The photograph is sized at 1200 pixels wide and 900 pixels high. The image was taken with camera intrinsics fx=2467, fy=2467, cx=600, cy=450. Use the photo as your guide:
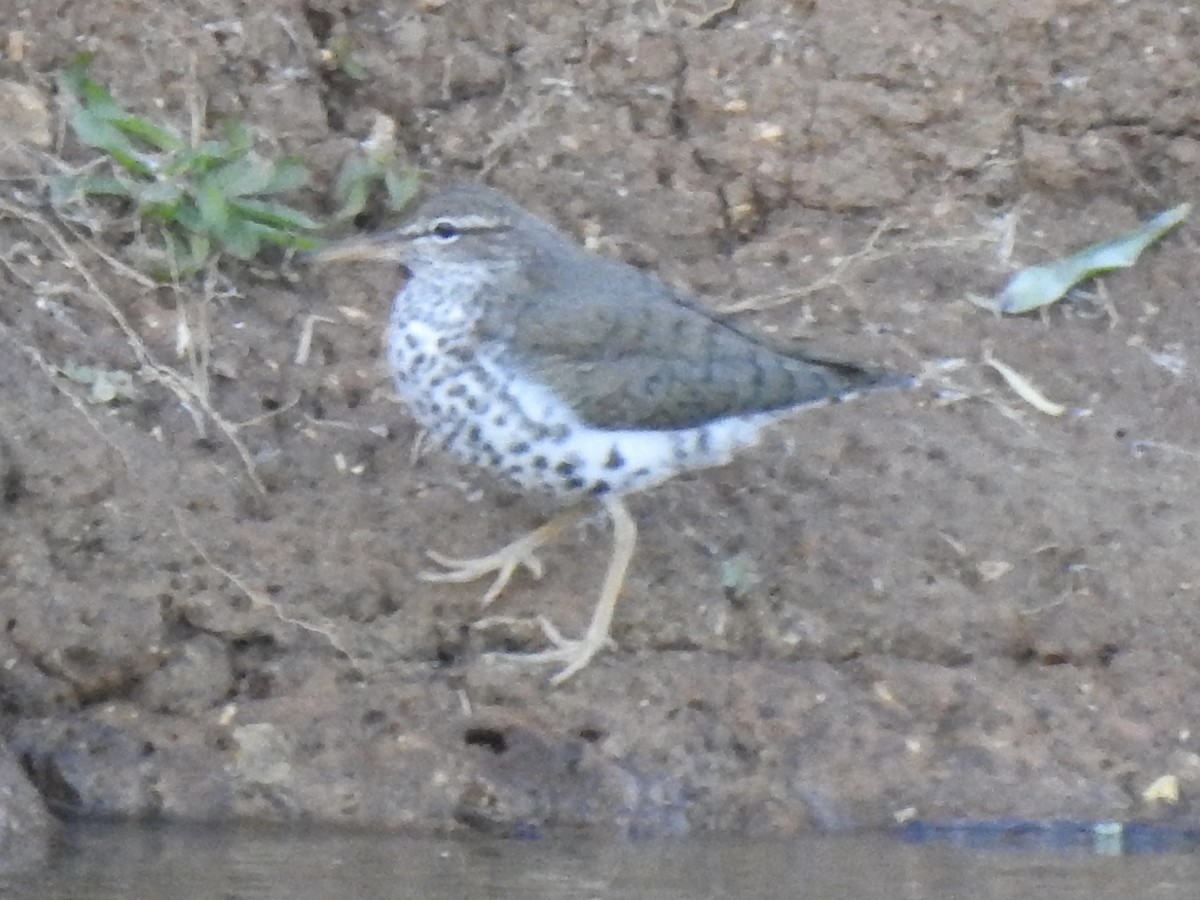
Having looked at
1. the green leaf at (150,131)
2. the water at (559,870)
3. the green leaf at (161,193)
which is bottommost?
the water at (559,870)

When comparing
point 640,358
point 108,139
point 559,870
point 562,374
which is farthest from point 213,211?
point 559,870

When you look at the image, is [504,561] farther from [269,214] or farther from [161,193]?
[161,193]

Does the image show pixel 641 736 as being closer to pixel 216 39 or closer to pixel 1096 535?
pixel 1096 535

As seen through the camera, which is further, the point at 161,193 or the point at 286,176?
the point at 286,176

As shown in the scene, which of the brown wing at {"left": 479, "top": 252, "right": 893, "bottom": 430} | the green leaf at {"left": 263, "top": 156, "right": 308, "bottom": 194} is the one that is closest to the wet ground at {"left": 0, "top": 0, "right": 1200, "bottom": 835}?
the green leaf at {"left": 263, "top": 156, "right": 308, "bottom": 194}

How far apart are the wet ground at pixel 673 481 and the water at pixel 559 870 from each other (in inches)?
6.6

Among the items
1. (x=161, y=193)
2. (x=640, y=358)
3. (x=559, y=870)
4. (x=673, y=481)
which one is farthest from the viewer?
(x=161, y=193)

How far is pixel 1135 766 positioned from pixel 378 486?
2553mm

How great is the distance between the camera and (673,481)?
832 cm

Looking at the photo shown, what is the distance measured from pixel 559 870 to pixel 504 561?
124cm

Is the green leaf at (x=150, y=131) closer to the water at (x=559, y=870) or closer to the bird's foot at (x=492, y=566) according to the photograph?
the bird's foot at (x=492, y=566)

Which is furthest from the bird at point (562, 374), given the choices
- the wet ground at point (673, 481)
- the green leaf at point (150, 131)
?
the green leaf at point (150, 131)

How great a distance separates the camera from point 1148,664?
7820 millimetres

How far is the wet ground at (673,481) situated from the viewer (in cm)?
734
